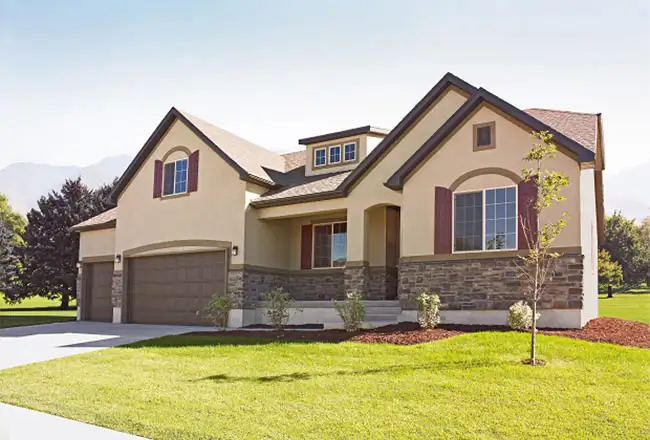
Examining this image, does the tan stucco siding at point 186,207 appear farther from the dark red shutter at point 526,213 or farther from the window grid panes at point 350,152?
the dark red shutter at point 526,213

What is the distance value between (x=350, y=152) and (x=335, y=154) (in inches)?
26.9

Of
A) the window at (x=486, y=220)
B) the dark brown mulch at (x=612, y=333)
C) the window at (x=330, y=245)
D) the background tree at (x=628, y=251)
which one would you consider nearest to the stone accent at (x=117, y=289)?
the window at (x=330, y=245)

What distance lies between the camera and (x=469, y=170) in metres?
15.7

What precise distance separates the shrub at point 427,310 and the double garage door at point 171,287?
314 inches

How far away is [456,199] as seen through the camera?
52.2 feet

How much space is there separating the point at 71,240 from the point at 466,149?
93.8 ft

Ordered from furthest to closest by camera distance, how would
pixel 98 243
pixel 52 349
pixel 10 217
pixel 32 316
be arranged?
pixel 10 217
pixel 32 316
pixel 98 243
pixel 52 349

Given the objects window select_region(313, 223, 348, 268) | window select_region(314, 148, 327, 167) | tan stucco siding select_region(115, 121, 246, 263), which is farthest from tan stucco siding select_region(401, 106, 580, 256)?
window select_region(314, 148, 327, 167)

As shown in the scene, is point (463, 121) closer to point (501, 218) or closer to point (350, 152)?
point (501, 218)

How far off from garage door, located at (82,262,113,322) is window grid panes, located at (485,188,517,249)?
16102 millimetres

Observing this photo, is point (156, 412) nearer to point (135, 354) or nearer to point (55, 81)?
point (135, 354)

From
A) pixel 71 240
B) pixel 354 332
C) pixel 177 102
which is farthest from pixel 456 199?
pixel 71 240

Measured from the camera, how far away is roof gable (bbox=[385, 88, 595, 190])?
14.1 m

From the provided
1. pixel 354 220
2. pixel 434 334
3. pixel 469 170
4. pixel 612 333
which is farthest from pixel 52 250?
pixel 612 333
